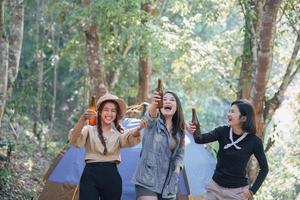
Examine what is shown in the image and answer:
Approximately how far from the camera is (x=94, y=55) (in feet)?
27.6

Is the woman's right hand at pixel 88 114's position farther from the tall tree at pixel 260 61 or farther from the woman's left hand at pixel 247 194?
the tall tree at pixel 260 61

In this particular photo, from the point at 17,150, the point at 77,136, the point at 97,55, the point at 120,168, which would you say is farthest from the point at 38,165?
the point at 77,136

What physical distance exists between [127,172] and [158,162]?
5.70 feet

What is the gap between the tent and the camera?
6359mm

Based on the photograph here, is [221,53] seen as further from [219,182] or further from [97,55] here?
[219,182]

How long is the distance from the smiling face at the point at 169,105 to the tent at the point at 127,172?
1751mm

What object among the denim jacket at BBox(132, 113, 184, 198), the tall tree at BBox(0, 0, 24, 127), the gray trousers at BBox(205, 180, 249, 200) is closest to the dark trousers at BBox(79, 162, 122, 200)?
the denim jacket at BBox(132, 113, 184, 198)

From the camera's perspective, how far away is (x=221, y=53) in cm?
1257

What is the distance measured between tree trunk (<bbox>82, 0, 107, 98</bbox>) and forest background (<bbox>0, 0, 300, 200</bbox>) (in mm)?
15

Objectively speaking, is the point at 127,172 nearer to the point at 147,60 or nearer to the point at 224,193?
the point at 224,193

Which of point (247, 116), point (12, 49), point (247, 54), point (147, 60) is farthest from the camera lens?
point (147, 60)

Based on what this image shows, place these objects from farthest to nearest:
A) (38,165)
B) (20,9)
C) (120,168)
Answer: (38,165) → (20,9) → (120,168)

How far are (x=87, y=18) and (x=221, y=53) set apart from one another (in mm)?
5091

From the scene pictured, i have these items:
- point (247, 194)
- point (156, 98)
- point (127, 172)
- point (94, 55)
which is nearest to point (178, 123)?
point (156, 98)
